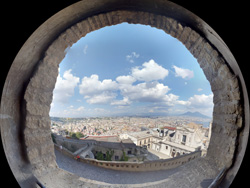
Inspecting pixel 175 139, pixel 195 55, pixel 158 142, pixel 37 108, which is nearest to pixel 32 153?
pixel 37 108

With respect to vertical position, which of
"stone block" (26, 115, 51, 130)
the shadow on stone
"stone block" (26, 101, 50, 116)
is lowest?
the shadow on stone

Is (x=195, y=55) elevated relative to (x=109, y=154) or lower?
elevated

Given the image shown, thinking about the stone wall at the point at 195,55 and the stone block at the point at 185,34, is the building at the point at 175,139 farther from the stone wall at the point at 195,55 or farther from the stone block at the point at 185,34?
the stone block at the point at 185,34

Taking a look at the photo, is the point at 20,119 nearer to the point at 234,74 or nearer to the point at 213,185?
the point at 213,185

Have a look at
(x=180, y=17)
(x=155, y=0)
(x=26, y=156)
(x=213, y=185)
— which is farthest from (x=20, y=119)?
(x=213, y=185)

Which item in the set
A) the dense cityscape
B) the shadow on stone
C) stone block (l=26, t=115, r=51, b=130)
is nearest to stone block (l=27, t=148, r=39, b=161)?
stone block (l=26, t=115, r=51, b=130)

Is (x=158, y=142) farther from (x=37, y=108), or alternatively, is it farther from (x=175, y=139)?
(x=37, y=108)

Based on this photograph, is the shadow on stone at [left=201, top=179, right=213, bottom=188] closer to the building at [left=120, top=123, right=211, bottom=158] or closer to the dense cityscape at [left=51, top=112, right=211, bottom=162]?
the dense cityscape at [left=51, top=112, right=211, bottom=162]

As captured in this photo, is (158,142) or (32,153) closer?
(32,153)

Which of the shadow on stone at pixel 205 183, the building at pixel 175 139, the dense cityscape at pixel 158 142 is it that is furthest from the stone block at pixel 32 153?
the building at pixel 175 139
